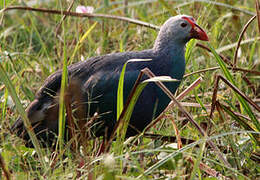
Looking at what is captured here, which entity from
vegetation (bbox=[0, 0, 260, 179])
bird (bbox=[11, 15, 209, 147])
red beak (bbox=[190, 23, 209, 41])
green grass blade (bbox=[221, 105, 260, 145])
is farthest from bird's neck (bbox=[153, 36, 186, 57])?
green grass blade (bbox=[221, 105, 260, 145])

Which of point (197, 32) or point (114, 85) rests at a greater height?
point (197, 32)

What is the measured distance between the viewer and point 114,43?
14.2 ft

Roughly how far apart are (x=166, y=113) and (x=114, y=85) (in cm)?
44

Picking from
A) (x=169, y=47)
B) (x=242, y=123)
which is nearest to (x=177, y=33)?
(x=169, y=47)

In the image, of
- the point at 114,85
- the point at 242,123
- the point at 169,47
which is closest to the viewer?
the point at 242,123

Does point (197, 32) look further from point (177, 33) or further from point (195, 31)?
point (177, 33)

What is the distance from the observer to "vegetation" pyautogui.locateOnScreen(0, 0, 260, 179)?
8.00ft

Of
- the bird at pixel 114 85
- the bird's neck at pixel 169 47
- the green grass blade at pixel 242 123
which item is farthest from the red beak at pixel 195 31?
the green grass blade at pixel 242 123

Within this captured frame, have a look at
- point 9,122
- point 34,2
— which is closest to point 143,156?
point 9,122

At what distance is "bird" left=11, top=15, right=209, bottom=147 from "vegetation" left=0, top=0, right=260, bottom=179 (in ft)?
0.34

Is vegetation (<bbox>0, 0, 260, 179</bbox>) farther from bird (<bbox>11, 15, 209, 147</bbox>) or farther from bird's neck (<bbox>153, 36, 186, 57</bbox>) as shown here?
bird's neck (<bbox>153, 36, 186, 57</bbox>)

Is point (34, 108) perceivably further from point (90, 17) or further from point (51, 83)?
point (90, 17)

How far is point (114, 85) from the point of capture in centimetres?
300

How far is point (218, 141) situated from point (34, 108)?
1100 mm
